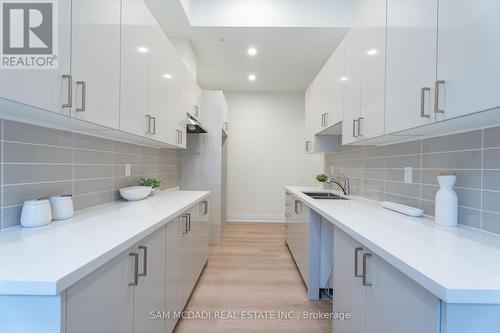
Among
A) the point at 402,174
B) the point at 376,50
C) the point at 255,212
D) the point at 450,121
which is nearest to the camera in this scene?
the point at 450,121

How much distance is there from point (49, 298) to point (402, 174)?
1963 mm

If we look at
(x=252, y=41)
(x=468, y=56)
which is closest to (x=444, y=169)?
(x=468, y=56)

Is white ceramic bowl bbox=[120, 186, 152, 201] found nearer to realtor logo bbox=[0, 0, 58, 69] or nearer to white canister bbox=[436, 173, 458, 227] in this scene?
realtor logo bbox=[0, 0, 58, 69]

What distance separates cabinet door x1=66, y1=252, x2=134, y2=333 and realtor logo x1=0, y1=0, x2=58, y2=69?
2.34ft

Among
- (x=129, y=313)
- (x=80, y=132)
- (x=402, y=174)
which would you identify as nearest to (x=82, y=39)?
(x=80, y=132)

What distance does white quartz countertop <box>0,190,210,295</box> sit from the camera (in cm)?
62

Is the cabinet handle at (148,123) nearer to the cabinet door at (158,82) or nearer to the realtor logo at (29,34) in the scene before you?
the cabinet door at (158,82)

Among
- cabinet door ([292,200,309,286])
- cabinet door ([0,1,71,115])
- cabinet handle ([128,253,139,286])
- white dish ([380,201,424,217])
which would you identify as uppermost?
cabinet door ([0,1,71,115])

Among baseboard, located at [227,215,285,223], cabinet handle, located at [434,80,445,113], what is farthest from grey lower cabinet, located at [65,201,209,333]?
baseboard, located at [227,215,285,223]

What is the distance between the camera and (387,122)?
4.72 ft

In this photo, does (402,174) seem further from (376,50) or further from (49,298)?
(49,298)

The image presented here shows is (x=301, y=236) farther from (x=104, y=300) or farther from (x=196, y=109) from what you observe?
(x=196, y=109)

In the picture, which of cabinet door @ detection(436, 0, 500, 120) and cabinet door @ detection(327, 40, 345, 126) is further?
cabinet door @ detection(327, 40, 345, 126)

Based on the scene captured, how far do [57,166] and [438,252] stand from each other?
175 centimetres
